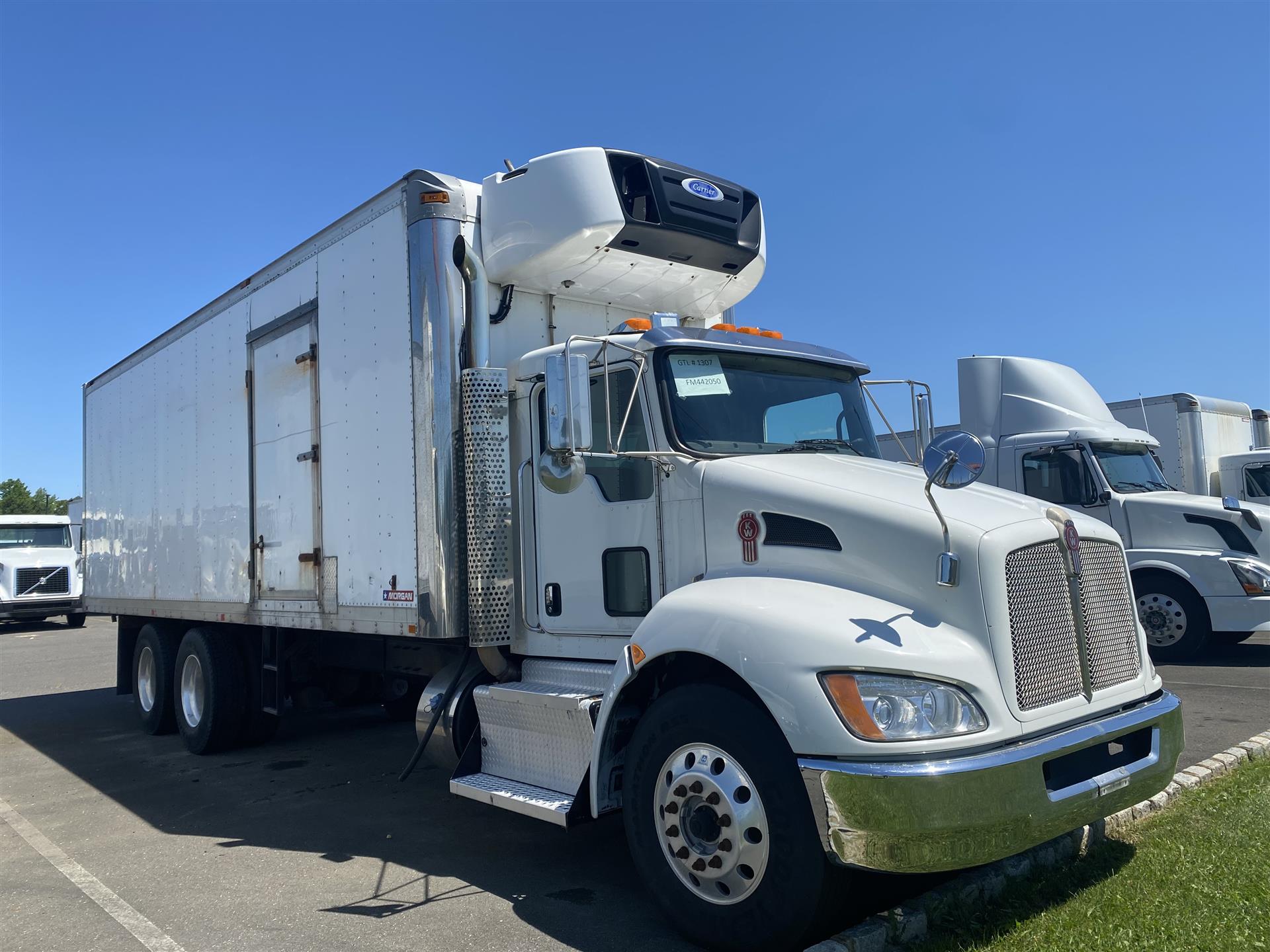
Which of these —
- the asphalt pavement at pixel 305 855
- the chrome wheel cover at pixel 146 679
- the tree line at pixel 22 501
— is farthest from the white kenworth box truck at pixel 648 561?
the tree line at pixel 22 501

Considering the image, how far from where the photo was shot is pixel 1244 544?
1074 centimetres

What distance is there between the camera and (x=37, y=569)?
78.8ft

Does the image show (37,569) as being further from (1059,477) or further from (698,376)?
(698,376)

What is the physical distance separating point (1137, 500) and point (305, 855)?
9.47 meters

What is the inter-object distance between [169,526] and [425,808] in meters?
4.36

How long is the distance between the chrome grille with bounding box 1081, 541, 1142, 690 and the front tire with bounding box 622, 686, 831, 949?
4.66 ft

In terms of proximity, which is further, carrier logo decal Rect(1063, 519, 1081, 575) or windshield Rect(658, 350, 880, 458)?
windshield Rect(658, 350, 880, 458)

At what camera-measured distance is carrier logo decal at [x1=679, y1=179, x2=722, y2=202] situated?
230 inches

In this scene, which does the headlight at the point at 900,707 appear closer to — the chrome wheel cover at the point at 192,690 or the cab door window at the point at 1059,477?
Result: the chrome wheel cover at the point at 192,690

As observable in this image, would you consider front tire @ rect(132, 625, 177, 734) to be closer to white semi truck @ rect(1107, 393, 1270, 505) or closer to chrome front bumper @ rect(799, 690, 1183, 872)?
chrome front bumper @ rect(799, 690, 1183, 872)

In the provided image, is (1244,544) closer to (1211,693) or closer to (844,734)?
(1211,693)

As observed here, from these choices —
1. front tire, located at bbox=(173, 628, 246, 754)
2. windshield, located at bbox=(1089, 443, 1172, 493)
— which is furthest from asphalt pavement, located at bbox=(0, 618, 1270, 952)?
windshield, located at bbox=(1089, 443, 1172, 493)

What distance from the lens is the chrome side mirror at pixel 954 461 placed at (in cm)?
367

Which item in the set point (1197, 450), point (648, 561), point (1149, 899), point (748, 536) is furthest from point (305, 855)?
point (1197, 450)
